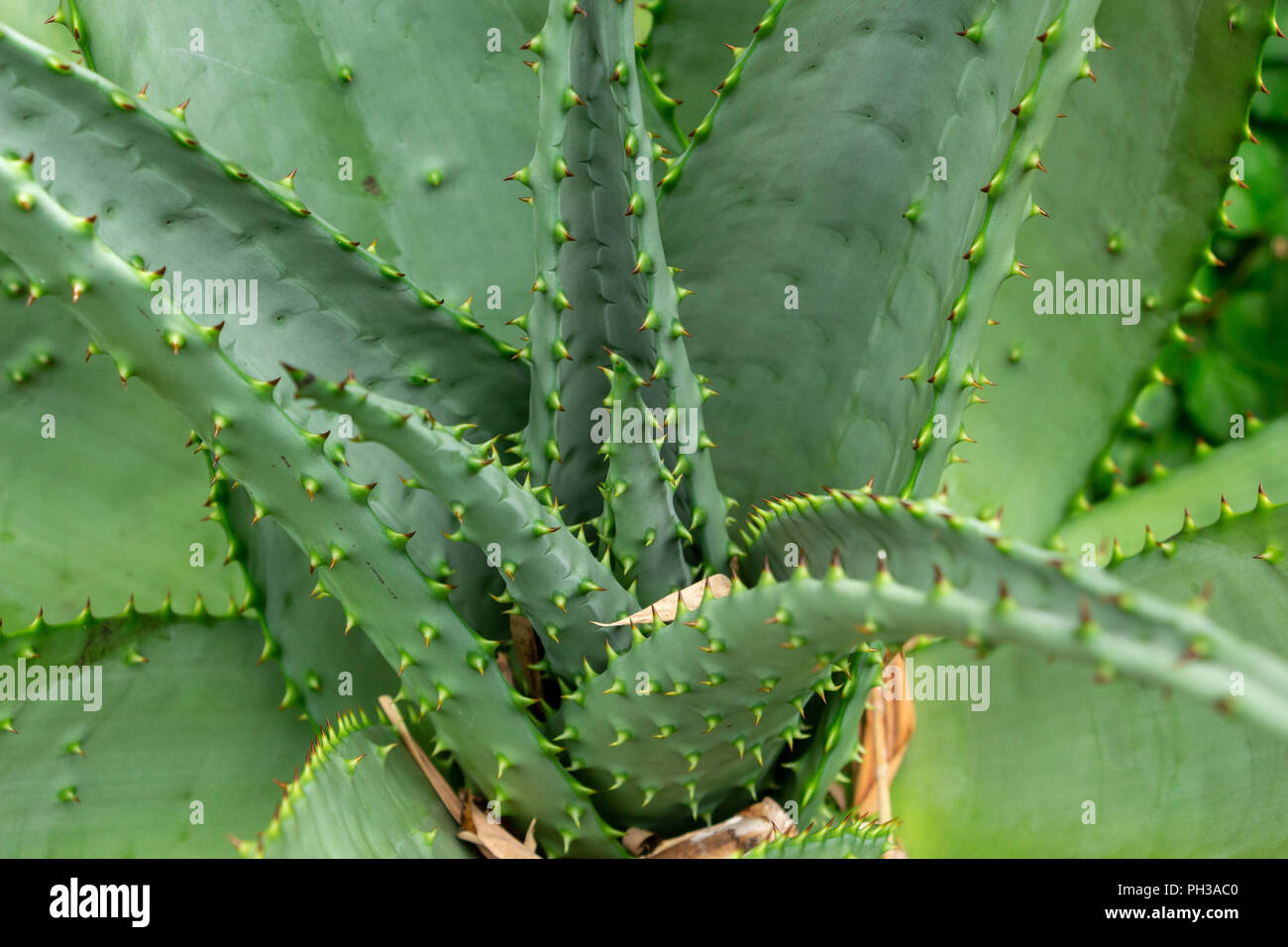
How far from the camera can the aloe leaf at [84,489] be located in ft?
2.68

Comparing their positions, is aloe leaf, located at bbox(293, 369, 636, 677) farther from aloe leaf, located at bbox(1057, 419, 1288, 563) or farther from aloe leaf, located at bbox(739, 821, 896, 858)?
aloe leaf, located at bbox(1057, 419, 1288, 563)

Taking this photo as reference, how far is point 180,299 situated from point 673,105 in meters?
0.37

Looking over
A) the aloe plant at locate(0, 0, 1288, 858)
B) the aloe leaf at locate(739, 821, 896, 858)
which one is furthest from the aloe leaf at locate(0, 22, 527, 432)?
the aloe leaf at locate(739, 821, 896, 858)

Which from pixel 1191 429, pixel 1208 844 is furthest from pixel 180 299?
pixel 1191 429

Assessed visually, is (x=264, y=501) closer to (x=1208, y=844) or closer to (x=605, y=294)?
(x=605, y=294)

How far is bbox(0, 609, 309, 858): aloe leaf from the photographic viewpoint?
750 mm

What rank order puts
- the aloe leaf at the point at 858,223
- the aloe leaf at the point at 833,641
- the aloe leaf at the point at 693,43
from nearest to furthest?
1. the aloe leaf at the point at 833,641
2. the aloe leaf at the point at 858,223
3. the aloe leaf at the point at 693,43

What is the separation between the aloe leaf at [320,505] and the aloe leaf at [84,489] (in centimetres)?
26

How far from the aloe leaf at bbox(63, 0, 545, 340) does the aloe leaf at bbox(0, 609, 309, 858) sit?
31 cm

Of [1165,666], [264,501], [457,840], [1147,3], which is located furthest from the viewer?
[1147,3]

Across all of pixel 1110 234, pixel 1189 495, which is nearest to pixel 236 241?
pixel 1110 234

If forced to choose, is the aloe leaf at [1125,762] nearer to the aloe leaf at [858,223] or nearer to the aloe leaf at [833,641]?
the aloe leaf at [833,641]

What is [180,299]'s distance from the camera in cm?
63

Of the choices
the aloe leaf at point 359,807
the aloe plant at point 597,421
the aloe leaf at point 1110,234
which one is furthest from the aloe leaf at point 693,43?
the aloe leaf at point 359,807
